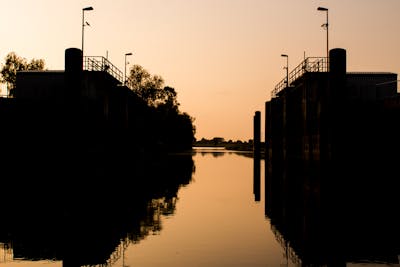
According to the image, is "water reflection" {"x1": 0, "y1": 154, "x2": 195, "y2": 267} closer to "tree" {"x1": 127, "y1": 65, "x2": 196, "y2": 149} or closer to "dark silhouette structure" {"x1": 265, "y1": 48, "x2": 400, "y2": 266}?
"dark silhouette structure" {"x1": 265, "y1": 48, "x2": 400, "y2": 266}

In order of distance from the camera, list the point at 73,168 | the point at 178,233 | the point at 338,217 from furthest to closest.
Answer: the point at 73,168
the point at 338,217
the point at 178,233

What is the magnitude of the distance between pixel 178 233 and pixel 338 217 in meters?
7.63

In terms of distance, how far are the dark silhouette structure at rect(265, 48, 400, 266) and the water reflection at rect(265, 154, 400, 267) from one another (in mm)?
27

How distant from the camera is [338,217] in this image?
21922 mm

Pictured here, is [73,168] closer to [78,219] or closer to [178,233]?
[78,219]

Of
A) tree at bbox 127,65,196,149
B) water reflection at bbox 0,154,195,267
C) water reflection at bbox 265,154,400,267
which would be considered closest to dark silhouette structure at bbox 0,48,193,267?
water reflection at bbox 0,154,195,267

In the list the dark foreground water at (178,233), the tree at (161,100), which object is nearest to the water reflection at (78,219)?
the dark foreground water at (178,233)

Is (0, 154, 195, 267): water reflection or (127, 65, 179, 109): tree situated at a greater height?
(127, 65, 179, 109): tree

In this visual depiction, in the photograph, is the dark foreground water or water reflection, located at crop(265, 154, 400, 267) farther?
water reflection, located at crop(265, 154, 400, 267)

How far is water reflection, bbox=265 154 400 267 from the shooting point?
48.3ft

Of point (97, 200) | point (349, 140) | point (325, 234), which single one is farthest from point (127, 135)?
point (325, 234)

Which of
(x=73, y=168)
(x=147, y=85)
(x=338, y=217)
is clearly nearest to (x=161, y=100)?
(x=147, y=85)

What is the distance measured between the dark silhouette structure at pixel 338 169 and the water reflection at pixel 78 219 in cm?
537

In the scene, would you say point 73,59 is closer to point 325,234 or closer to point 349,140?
point 349,140
